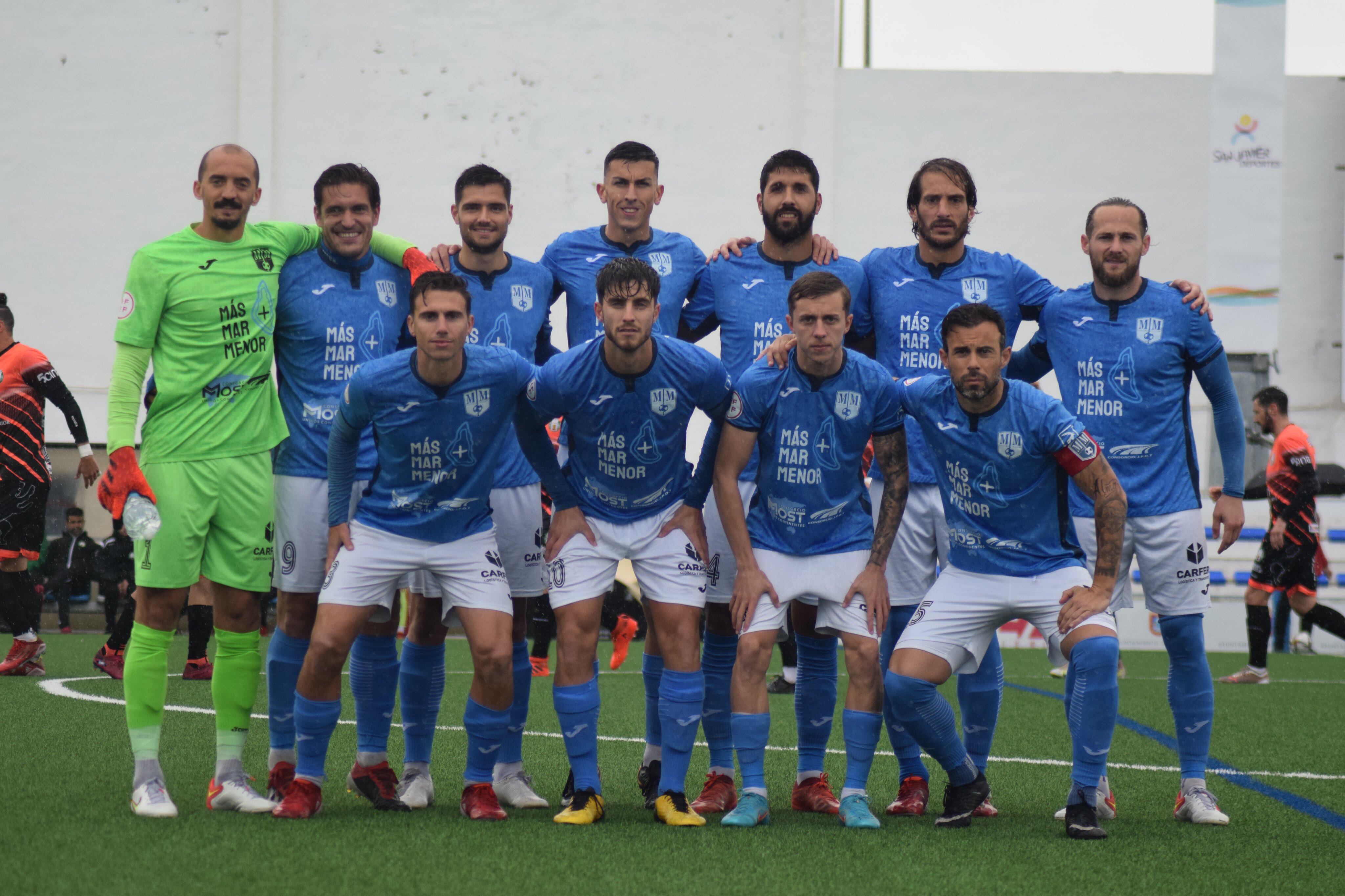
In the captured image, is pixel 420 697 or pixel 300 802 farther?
pixel 420 697

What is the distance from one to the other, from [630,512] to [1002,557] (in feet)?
4.03

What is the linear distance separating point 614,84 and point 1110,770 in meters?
12.7

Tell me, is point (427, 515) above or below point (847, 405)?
below

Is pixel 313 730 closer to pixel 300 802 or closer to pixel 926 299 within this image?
pixel 300 802

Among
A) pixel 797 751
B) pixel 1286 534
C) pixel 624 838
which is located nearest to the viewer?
pixel 624 838

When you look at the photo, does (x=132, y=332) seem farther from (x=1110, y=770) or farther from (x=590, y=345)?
(x=1110, y=770)

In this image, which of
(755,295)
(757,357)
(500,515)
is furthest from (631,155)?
(500,515)

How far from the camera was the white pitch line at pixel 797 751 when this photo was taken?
5.43 m

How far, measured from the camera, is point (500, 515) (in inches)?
185

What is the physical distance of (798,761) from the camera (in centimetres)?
481

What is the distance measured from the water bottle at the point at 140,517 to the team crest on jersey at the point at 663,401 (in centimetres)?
160

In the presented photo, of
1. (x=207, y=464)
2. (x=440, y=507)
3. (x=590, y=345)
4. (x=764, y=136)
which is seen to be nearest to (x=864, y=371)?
(x=590, y=345)

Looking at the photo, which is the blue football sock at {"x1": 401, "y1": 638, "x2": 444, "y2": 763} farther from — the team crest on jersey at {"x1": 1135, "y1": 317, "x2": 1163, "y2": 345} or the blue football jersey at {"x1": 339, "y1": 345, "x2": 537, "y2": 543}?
the team crest on jersey at {"x1": 1135, "y1": 317, "x2": 1163, "y2": 345}

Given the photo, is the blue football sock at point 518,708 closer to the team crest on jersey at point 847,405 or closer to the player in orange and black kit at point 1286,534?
the team crest on jersey at point 847,405
